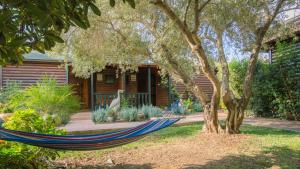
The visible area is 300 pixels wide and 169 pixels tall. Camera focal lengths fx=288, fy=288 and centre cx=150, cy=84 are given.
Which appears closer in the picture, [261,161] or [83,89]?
[261,161]

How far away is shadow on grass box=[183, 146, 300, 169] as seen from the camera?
14.4 ft

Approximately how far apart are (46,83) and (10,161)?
5719mm

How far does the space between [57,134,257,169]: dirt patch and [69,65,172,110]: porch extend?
22.5 ft

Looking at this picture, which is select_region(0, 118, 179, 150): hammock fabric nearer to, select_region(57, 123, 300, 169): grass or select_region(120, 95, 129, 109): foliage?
select_region(57, 123, 300, 169): grass

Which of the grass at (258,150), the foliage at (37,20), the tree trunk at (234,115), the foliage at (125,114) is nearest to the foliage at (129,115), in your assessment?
the foliage at (125,114)

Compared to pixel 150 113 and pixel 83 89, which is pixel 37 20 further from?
pixel 83 89

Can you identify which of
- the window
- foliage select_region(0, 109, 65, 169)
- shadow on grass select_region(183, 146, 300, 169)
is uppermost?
the window

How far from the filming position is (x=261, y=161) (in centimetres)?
462

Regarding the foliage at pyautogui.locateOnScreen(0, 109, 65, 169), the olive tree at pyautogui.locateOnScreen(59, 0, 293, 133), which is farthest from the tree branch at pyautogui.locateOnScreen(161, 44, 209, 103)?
the foliage at pyautogui.locateOnScreen(0, 109, 65, 169)

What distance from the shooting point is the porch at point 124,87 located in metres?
13.2

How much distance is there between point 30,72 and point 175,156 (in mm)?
9974

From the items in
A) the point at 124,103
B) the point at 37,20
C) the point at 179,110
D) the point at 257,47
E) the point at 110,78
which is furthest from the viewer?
the point at 110,78

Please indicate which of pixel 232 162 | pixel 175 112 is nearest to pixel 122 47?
pixel 232 162

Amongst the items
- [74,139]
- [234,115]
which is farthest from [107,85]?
[74,139]
